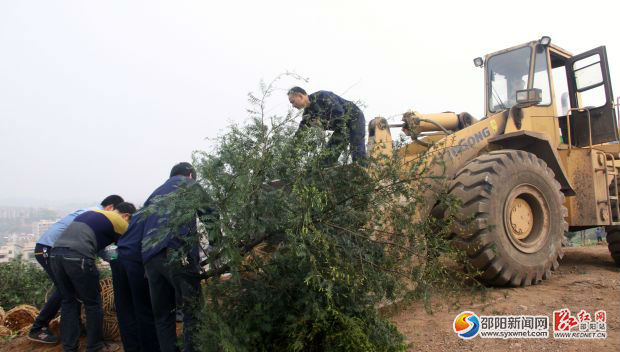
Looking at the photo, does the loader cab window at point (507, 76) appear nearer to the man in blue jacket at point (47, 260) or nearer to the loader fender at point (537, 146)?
the loader fender at point (537, 146)

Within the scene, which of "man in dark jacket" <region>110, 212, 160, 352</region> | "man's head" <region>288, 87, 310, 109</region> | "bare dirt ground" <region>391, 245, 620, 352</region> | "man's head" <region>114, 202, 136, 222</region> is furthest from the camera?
"man's head" <region>114, 202, 136, 222</region>

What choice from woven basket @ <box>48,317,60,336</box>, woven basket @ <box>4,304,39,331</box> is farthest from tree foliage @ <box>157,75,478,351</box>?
woven basket @ <box>4,304,39,331</box>

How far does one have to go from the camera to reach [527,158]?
17.9 feet

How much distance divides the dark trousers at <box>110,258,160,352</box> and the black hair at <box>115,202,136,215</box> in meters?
0.60

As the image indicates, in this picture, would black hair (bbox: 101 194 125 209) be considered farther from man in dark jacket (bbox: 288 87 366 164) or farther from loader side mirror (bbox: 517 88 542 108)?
loader side mirror (bbox: 517 88 542 108)

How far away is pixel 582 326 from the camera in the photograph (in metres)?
4.05

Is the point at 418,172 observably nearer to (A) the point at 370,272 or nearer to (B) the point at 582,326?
(A) the point at 370,272

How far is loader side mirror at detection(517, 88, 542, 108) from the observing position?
5.76 meters

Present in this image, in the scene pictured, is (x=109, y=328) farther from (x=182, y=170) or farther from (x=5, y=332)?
(x=182, y=170)

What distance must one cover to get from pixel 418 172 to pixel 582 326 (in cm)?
212

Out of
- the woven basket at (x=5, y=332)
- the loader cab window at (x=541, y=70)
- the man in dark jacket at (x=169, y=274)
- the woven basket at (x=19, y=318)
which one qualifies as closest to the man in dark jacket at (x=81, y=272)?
the man in dark jacket at (x=169, y=274)

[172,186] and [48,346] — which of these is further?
[48,346]

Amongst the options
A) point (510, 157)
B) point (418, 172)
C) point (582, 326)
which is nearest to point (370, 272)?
point (418, 172)

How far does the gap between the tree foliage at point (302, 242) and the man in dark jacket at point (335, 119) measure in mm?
146
